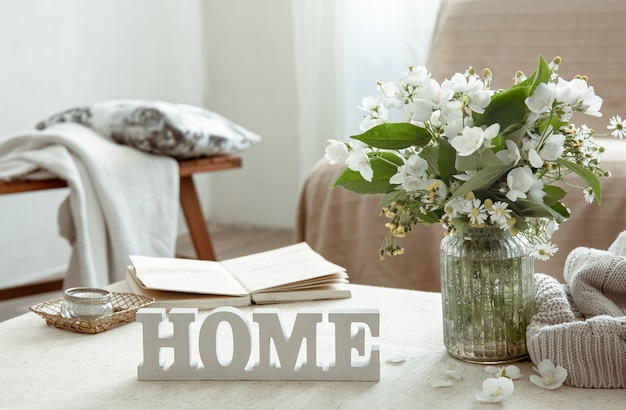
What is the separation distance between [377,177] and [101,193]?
1226mm

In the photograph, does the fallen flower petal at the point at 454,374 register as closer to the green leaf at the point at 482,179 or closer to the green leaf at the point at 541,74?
the green leaf at the point at 482,179

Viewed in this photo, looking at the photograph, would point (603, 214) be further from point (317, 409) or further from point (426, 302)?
point (317, 409)

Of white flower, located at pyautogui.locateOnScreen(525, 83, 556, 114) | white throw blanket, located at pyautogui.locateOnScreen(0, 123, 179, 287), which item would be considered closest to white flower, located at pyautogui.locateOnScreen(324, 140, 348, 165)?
white flower, located at pyautogui.locateOnScreen(525, 83, 556, 114)

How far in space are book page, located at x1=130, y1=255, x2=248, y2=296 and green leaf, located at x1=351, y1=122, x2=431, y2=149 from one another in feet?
1.14

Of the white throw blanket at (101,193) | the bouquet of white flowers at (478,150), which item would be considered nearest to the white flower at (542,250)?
the bouquet of white flowers at (478,150)

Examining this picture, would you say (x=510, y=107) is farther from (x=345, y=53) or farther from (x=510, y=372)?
(x=345, y=53)

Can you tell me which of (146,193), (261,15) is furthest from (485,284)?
(261,15)

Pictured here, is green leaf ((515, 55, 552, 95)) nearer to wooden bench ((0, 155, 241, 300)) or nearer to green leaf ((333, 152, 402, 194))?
green leaf ((333, 152, 402, 194))

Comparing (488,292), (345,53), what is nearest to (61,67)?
(345,53)

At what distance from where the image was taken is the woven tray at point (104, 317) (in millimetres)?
1098

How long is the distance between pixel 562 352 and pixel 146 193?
57.0 inches

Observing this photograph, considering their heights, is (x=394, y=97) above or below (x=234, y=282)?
above

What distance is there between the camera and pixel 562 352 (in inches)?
36.3

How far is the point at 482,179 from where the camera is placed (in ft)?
2.93
